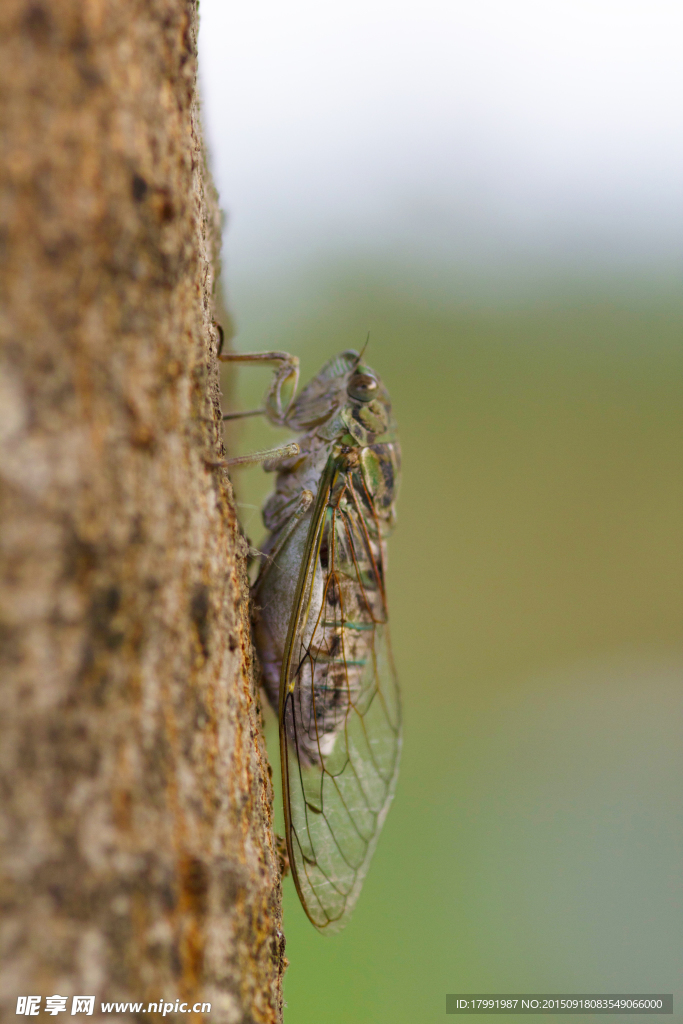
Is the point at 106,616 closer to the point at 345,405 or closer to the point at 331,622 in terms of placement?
the point at 331,622

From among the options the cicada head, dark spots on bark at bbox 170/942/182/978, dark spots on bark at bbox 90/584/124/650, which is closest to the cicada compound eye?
the cicada head

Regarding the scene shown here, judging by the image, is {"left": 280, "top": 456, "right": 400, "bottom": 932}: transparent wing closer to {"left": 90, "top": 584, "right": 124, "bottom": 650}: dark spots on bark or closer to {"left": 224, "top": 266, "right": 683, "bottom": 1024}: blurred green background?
{"left": 224, "top": 266, "right": 683, "bottom": 1024}: blurred green background

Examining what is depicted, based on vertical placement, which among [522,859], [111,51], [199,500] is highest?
[111,51]

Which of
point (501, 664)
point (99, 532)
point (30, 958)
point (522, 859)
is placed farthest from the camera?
point (501, 664)

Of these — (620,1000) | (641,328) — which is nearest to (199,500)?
(620,1000)

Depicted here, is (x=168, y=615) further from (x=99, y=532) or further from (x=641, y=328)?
(x=641, y=328)

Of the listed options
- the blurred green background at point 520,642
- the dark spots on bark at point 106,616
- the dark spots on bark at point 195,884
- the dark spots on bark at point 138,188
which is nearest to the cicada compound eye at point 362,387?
the blurred green background at point 520,642

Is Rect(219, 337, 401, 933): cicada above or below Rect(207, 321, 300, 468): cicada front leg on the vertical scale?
below
